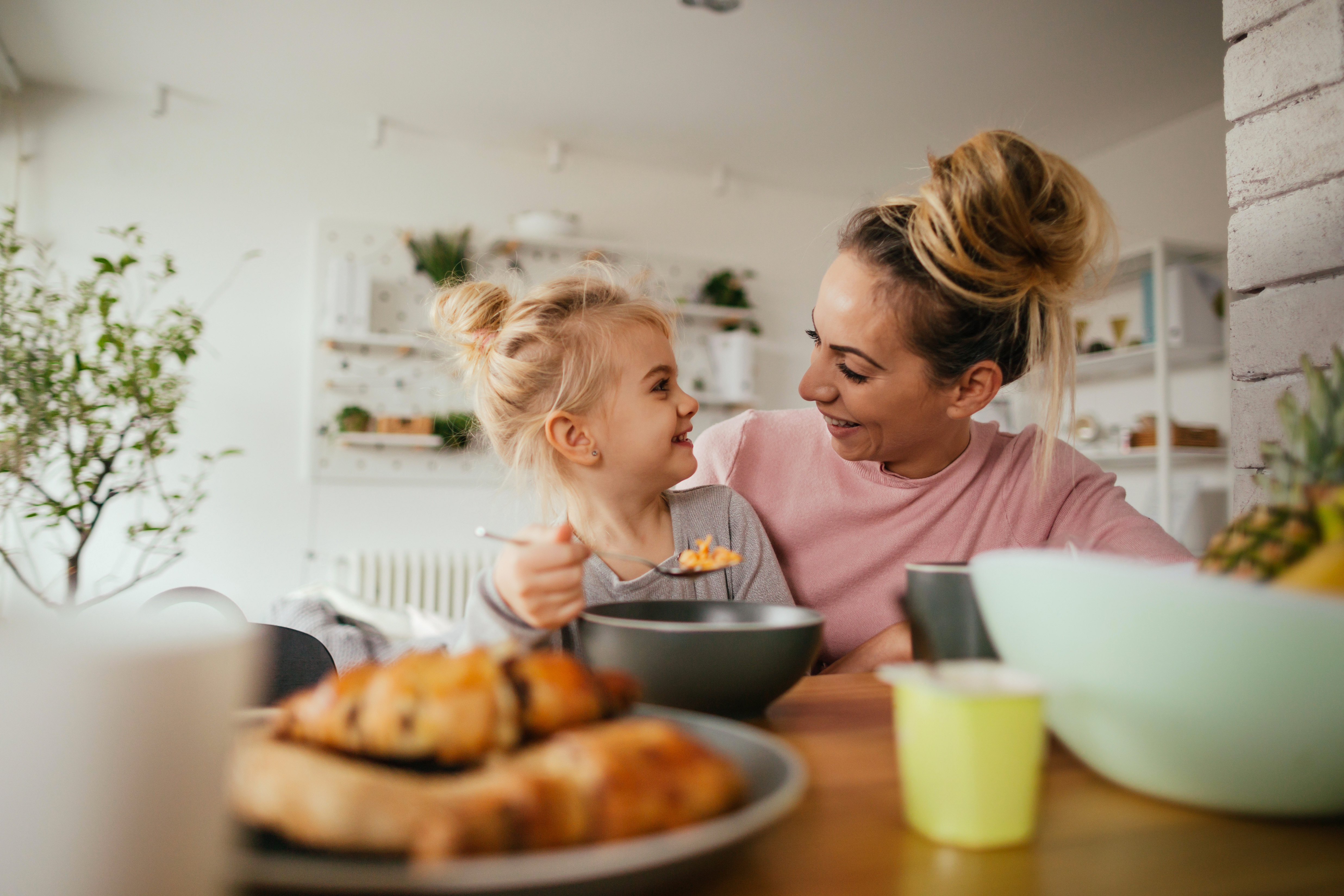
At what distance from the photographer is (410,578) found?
13.1ft

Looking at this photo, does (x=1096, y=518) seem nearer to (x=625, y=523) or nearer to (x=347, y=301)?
(x=625, y=523)

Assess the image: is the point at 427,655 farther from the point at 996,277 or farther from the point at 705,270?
the point at 705,270

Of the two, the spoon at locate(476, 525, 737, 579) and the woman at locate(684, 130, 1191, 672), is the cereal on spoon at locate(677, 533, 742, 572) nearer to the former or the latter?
the spoon at locate(476, 525, 737, 579)

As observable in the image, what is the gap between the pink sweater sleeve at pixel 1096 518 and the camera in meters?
1.18

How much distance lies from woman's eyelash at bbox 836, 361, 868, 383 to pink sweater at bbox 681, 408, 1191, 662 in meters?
0.19

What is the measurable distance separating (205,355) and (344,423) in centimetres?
Answer: 71

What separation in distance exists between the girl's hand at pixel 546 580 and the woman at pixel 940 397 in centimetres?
56

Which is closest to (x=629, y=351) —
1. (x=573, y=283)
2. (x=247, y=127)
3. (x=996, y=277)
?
(x=573, y=283)

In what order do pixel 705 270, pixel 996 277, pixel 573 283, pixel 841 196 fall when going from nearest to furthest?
pixel 996 277, pixel 573 283, pixel 705 270, pixel 841 196

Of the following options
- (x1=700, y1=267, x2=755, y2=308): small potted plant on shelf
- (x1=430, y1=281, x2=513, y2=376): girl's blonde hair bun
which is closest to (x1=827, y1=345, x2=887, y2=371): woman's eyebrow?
(x1=430, y1=281, x2=513, y2=376): girl's blonde hair bun

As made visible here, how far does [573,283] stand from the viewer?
60.2 inches

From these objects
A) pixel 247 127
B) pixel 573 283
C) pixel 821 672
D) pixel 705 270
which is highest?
pixel 247 127

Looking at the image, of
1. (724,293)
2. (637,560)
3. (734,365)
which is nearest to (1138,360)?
(734,365)

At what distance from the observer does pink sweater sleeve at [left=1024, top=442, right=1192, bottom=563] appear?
1.18 m
